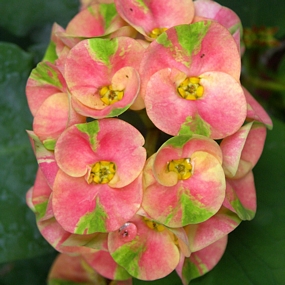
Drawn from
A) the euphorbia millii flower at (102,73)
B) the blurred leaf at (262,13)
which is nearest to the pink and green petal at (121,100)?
the euphorbia millii flower at (102,73)

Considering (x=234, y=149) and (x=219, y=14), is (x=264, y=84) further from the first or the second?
(x=234, y=149)

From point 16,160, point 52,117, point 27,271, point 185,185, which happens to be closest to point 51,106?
point 52,117

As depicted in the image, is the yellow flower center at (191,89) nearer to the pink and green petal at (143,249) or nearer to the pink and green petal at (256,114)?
the pink and green petal at (256,114)

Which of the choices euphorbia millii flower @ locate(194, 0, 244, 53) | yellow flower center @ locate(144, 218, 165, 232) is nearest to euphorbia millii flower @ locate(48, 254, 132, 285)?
yellow flower center @ locate(144, 218, 165, 232)

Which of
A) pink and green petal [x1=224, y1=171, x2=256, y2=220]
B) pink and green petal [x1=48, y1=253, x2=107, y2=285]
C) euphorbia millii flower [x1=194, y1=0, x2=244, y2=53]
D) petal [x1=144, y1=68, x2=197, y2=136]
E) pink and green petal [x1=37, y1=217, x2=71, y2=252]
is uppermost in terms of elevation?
euphorbia millii flower [x1=194, y1=0, x2=244, y2=53]

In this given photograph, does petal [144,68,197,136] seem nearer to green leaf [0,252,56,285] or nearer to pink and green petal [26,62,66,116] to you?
pink and green petal [26,62,66,116]

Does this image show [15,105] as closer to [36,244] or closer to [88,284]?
[36,244]

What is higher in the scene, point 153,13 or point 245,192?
point 153,13
